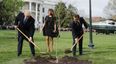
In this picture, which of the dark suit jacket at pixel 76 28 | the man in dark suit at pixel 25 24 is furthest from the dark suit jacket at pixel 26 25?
the dark suit jacket at pixel 76 28

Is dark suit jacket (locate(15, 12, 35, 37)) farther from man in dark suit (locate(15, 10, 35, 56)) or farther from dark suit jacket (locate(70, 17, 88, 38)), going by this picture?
dark suit jacket (locate(70, 17, 88, 38))

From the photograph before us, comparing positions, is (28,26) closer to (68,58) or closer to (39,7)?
(68,58)

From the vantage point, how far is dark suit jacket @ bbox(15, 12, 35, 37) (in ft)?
57.2

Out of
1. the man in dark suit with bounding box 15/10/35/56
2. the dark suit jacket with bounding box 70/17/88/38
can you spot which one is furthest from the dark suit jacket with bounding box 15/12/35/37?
the dark suit jacket with bounding box 70/17/88/38

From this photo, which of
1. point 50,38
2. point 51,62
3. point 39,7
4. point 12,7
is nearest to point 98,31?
point 12,7

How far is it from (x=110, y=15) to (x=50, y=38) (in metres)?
101

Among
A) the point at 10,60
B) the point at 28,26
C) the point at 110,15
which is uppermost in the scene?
the point at 28,26

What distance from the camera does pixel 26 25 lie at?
1744 cm

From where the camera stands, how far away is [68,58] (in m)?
15.5

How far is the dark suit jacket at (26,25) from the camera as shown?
57.2ft

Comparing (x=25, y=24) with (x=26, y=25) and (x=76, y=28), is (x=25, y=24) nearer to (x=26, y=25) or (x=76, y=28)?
(x=26, y=25)

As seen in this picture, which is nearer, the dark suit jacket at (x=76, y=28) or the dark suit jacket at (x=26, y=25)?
the dark suit jacket at (x=26, y=25)

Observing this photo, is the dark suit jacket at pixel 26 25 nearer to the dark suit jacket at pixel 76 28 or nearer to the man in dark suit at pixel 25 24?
the man in dark suit at pixel 25 24

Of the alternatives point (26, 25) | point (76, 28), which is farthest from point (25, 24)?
point (76, 28)
